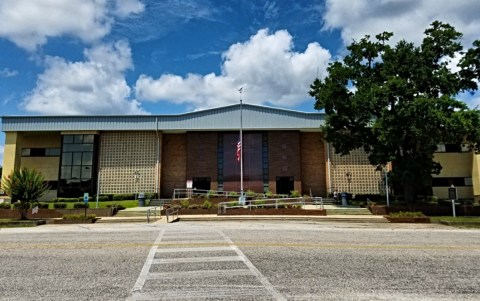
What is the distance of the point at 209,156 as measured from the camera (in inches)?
1608

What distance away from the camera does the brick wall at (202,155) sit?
40.5 meters

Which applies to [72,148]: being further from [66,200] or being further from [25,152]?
[25,152]

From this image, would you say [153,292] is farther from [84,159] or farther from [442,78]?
[84,159]

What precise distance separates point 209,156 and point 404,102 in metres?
21.7

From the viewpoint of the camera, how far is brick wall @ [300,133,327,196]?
133 ft

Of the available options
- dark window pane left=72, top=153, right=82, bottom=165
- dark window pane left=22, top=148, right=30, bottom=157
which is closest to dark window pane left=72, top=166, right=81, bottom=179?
dark window pane left=72, top=153, right=82, bottom=165

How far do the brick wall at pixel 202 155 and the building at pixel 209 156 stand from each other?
0.11 metres

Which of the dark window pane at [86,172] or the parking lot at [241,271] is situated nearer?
the parking lot at [241,271]

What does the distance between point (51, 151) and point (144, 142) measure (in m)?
11.6

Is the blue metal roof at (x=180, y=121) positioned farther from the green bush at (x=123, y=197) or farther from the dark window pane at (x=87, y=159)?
the green bush at (x=123, y=197)

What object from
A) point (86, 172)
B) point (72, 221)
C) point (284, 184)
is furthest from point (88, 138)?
point (284, 184)

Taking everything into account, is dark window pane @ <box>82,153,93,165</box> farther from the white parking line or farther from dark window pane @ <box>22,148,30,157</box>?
the white parking line

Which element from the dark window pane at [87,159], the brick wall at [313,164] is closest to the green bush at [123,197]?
the dark window pane at [87,159]

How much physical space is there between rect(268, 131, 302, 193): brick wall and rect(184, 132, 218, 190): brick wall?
6.06 metres
